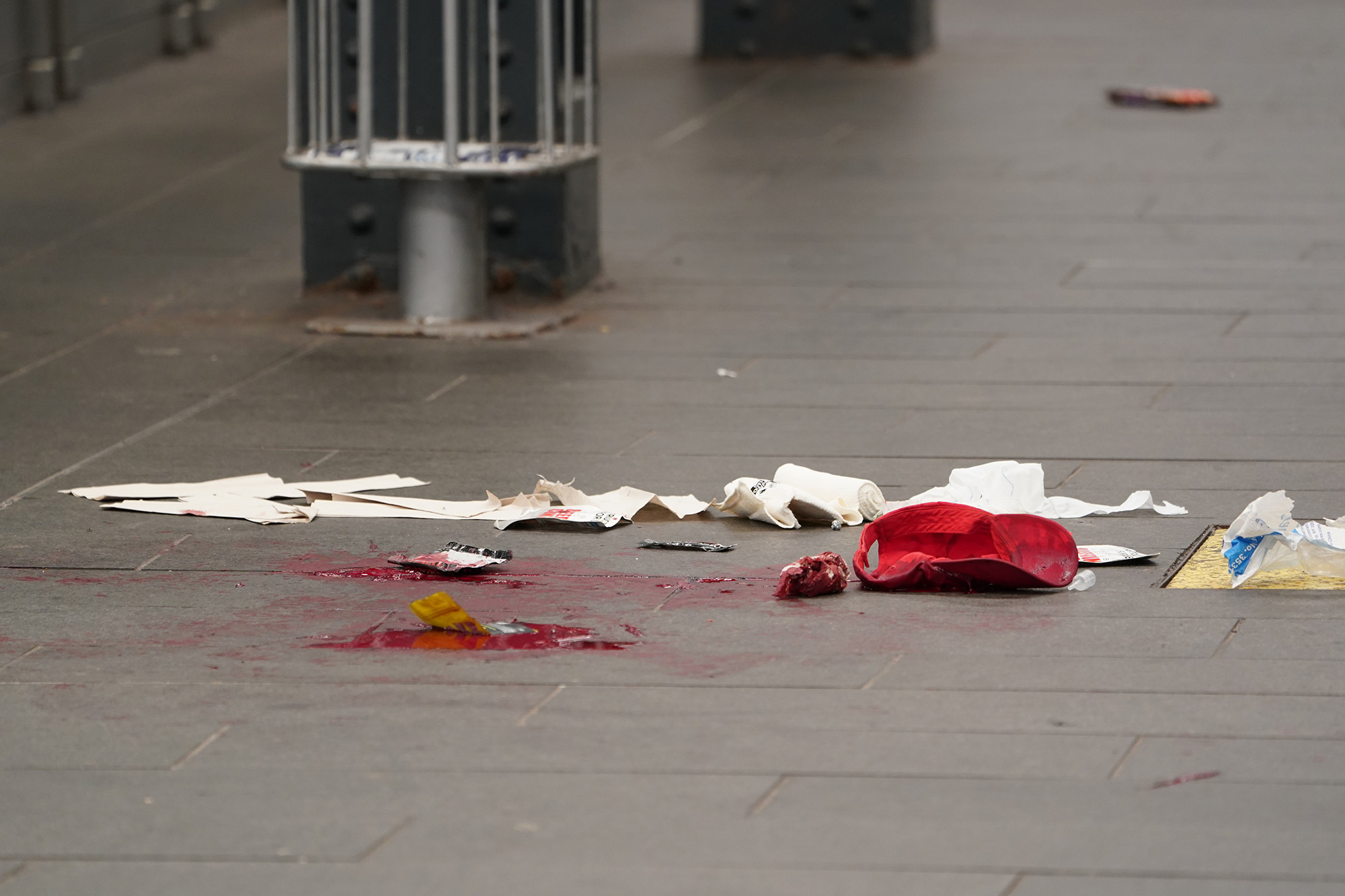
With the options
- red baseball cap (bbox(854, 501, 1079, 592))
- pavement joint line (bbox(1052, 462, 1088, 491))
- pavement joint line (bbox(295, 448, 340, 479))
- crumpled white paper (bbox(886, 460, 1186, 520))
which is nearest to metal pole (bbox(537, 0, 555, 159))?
pavement joint line (bbox(295, 448, 340, 479))

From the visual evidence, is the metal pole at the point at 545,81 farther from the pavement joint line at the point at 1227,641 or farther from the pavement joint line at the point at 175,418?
the pavement joint line at the point at 1227,641

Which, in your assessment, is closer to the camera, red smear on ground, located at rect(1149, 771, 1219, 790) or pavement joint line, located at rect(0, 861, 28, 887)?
pavement joint line, located at rect(0, 861, 28, 887)

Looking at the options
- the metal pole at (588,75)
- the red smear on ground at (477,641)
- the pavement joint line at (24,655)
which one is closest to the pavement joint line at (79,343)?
the metal pole at (588,75)

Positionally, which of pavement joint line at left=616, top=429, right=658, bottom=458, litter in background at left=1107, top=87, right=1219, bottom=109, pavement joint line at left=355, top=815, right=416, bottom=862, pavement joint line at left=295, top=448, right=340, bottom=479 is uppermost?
litter in background at left=1107, top=87, right=1219, bottom=109

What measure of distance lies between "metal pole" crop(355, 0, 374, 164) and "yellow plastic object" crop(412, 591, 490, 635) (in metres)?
3.93

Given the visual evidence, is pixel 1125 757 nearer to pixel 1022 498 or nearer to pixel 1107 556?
pixel 1107 556

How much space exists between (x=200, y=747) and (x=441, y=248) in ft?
15.8

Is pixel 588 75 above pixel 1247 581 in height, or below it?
above

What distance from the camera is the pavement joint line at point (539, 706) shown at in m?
4.38

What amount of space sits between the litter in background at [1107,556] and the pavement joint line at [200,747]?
2332 millimetres

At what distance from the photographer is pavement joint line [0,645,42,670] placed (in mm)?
4840

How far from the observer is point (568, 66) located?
8977mm

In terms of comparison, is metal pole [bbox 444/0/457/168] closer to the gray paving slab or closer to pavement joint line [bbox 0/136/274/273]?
pavement joint line [bbox 0/136/274/273]

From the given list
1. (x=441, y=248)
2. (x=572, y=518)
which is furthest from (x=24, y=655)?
(x=441, y=248)
